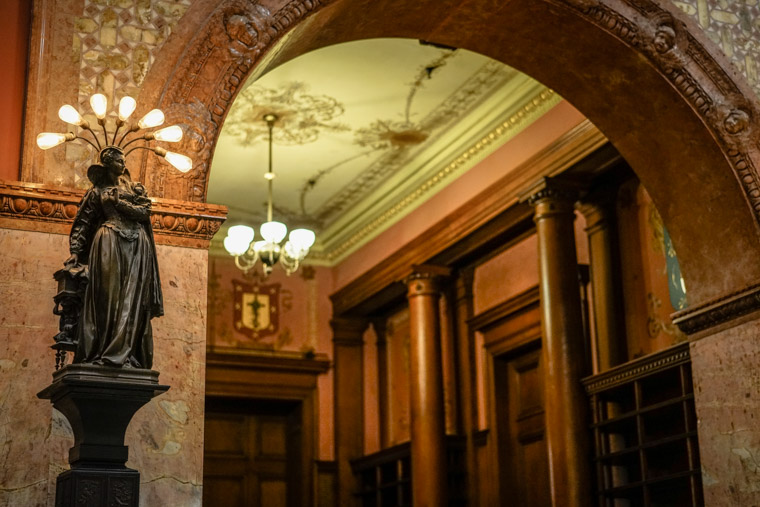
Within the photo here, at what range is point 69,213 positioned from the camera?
5133 millimetres

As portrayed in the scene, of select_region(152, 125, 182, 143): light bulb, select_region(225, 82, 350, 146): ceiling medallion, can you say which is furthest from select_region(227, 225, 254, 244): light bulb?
select_region(152, 125, 182, 143): light bulb

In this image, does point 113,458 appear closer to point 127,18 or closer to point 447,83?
point 127,18

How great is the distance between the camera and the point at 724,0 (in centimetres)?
720

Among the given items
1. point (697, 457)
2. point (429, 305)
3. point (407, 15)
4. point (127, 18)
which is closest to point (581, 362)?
point (697, 457)

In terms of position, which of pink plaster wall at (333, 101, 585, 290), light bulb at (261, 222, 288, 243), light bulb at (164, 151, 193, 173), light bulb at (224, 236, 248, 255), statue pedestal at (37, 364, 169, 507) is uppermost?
pink plaster wall at (333, 101, 585, 290)

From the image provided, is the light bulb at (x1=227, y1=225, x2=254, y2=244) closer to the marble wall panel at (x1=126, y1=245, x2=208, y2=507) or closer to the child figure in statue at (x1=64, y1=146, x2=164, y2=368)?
the marble wall panel at (x1=126, y1=245, x2=208, y2=507)

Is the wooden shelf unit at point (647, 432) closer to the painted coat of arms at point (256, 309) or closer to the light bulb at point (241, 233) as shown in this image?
the light bulb at point (241, 233)

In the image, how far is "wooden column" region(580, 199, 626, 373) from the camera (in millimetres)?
9133

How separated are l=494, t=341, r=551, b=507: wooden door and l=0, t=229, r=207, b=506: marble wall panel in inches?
225

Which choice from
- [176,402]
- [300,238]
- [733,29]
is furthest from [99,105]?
[300,238]

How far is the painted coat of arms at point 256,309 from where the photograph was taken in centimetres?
1332

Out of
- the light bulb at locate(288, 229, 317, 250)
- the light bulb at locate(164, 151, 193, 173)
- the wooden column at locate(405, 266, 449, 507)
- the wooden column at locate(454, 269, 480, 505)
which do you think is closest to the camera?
the light bulb at locate(164, 151, 193, 173)

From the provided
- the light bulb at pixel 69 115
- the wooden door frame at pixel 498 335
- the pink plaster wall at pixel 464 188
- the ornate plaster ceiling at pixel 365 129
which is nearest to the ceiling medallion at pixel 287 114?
the ornate plaster ceiling at pixel 365 129

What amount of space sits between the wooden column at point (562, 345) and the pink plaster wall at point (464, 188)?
0.55 metres
